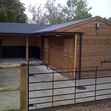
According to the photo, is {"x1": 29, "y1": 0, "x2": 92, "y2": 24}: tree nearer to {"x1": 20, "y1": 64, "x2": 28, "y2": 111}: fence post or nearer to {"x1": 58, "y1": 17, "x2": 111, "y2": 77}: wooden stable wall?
{"x1": 58, "y1": 17, "x2": 111, "y2": 77}: wooden stable wall

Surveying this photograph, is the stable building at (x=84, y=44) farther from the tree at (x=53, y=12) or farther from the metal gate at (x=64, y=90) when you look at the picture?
the tree at (x=53, y=12)

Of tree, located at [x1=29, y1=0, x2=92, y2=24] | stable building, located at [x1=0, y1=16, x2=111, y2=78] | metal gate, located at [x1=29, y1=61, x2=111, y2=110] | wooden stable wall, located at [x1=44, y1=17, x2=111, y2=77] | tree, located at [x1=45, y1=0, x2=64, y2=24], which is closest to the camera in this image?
metal gate, located at [x1=29, y1=61, x2=111, y2=110]

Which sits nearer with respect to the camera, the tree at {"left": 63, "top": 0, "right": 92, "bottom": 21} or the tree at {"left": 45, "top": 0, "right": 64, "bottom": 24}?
the tree at {"left": 45, "top": 0, "right": 64, "bottom": 24}

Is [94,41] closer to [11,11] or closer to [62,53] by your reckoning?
[62,53]

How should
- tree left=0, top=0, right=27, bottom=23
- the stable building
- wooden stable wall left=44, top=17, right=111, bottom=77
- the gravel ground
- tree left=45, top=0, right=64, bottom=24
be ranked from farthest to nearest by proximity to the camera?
tree left=45, top=0, right=64, bottom=24, tree left=0, top=0, right=27, bottom=23, wooden stable wall left=44, top=17, right=111, bottom=77, the stable building, the gravel ground

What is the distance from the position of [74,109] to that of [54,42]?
30.3 ft

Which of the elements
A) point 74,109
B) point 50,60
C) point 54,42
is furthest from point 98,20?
point 74,109

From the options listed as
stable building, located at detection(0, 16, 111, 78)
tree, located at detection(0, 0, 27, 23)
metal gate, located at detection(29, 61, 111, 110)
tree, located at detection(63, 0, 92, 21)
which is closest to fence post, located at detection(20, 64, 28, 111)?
metal gate, located at detection(29, 61, 111, 110)

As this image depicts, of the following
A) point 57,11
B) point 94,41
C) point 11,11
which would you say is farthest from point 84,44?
point 57,11

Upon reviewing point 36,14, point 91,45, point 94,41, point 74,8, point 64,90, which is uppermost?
point 74,8

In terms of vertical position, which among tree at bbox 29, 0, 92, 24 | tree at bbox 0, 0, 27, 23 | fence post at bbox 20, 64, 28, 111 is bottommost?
fence post at bbox 20, 64, 28, 111

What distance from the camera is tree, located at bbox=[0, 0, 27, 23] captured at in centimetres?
2920

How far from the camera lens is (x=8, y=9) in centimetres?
3014

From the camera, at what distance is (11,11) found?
29.9 metres
